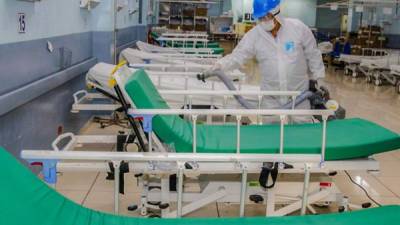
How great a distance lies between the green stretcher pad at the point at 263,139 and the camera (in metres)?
2.88

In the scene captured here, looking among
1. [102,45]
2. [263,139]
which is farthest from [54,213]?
[102,45]

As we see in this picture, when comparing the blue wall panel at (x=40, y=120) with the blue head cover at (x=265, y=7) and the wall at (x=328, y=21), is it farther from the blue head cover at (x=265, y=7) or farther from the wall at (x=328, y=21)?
the wall at (x=328, y=21)

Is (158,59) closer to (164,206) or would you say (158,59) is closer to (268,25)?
(268,25)

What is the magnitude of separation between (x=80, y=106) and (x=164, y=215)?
1.95 meters

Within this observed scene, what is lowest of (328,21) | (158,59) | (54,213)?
(54,213)

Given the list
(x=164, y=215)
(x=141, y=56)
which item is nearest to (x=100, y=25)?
(x=141, y=56)

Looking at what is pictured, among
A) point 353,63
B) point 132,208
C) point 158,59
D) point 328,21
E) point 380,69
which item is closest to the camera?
point 132,208

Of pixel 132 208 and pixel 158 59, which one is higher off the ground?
pixel 158 59

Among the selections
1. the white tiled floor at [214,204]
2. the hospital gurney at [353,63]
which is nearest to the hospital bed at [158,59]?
the white tiled floor at [214,204]

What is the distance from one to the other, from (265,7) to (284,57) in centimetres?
47

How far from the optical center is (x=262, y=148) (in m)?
2.90

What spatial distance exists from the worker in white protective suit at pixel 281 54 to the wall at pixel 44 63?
4.70ft

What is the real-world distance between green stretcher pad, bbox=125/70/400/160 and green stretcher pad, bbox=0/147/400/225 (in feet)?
2.35

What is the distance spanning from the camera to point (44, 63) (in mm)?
3861
